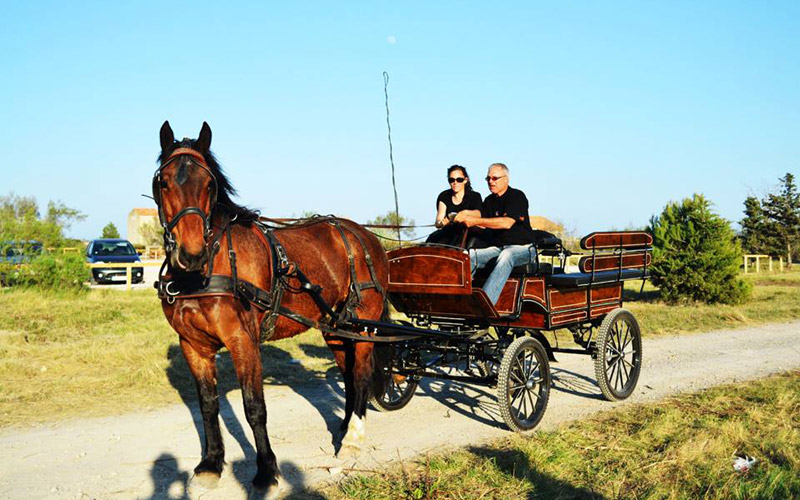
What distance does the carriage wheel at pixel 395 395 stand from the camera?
270 inches

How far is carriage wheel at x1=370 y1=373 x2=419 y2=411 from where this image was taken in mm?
6854

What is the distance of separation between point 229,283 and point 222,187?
74 cm

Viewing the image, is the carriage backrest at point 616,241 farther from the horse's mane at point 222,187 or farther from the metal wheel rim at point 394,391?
the horse's mane at point 222,187

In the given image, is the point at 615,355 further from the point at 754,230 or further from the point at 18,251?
the point at 754,230

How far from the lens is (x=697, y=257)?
650 inches

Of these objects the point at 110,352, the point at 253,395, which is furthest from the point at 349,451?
the point at 110,352

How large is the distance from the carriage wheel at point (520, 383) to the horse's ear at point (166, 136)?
11.4ft

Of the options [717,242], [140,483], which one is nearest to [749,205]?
[717,242]

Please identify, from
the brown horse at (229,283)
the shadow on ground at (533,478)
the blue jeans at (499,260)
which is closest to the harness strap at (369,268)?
the brown horse at (229,283)

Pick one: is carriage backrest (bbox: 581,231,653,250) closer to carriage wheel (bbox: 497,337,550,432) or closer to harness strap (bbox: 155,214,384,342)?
carriage wheel (bbox: 497,337,550,432)

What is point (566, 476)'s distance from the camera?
15.5ft

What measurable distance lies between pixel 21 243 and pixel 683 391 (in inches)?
587

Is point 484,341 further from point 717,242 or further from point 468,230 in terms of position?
point 717,242

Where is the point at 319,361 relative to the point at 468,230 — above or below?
below
